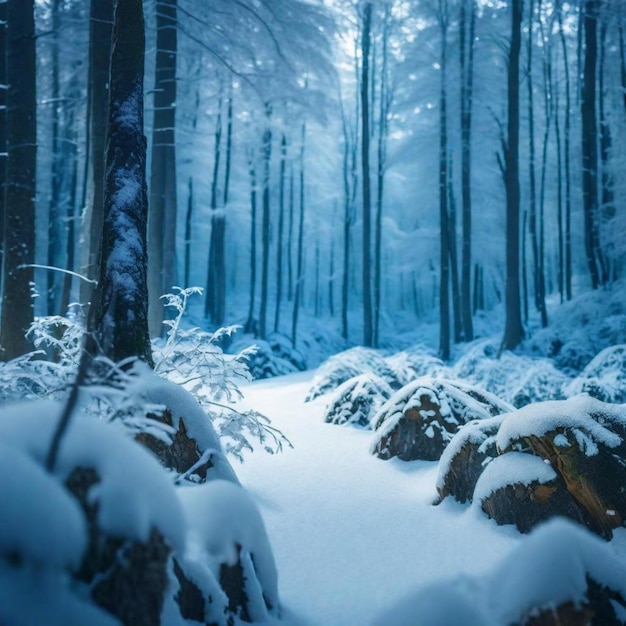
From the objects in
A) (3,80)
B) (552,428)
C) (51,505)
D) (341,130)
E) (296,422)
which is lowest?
(296,422)

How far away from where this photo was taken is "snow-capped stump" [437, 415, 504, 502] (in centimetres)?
359

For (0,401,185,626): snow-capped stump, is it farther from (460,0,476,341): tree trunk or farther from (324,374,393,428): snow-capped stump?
(460,0,476,341): tree trunk

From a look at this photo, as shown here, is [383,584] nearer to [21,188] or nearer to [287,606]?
[287,606]

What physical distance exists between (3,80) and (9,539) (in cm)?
778

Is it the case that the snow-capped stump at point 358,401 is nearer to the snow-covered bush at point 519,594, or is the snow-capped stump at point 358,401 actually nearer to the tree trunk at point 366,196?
the snow-covered bush at point 519,594

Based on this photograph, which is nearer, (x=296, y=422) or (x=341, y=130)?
(x=296, y=422)

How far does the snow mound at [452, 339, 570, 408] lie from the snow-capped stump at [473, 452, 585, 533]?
444cm

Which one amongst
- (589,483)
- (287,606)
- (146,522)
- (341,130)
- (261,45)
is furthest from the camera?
(341,130)

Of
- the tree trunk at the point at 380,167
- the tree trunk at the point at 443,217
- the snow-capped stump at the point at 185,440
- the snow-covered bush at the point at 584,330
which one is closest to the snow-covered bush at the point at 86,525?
the snow-capped stump at the point at 185,440

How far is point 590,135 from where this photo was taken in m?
13.0

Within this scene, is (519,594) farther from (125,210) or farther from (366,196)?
(366,196)

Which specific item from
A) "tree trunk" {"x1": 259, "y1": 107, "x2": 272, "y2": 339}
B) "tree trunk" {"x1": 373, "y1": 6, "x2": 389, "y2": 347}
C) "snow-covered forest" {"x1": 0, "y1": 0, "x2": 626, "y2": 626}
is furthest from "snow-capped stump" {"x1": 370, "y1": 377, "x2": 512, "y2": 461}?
"tree trunk" {"x1": 259, "y1": 107, "x2": 272, "y2": 339}

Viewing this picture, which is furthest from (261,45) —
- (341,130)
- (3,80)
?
(341,130)

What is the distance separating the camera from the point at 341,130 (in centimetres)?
2644
